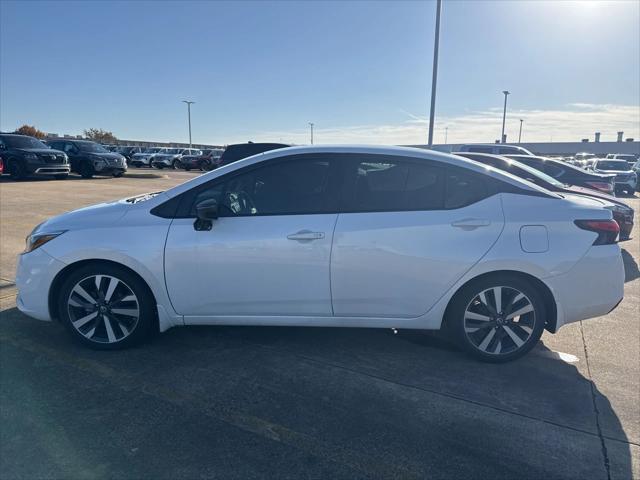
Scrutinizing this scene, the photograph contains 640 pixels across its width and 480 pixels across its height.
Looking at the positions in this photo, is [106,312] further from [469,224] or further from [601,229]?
[601,229]

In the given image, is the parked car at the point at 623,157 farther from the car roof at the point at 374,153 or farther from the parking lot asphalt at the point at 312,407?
the parking lot asphalt at the point at 312,407

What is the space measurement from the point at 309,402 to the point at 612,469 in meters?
1.78

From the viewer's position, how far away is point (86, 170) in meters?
21.8

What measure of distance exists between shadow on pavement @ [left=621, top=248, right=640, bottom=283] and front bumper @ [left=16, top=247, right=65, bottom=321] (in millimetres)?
6925

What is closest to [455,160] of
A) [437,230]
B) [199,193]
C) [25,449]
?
[437,230]

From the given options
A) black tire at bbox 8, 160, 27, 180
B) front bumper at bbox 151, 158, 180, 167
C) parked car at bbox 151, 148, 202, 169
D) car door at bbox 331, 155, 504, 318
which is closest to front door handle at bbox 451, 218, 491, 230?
car door at bbox 331, 155, 504, 318

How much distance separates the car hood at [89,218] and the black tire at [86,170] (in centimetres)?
2012

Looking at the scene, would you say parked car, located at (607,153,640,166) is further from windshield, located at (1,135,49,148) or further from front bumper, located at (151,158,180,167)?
windshield, located at (1,135,49,148)

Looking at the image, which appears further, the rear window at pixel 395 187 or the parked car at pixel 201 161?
the parked car at pixel 201 161

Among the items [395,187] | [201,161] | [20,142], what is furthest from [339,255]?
[201,161]

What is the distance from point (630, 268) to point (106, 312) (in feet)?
24.0

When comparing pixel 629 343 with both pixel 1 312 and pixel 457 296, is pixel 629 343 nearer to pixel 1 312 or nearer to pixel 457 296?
pixel 457 296

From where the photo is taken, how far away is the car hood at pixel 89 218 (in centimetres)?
366

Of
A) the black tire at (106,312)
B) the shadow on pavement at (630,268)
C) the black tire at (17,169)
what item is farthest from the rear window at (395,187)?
the black tire at (17,169)
